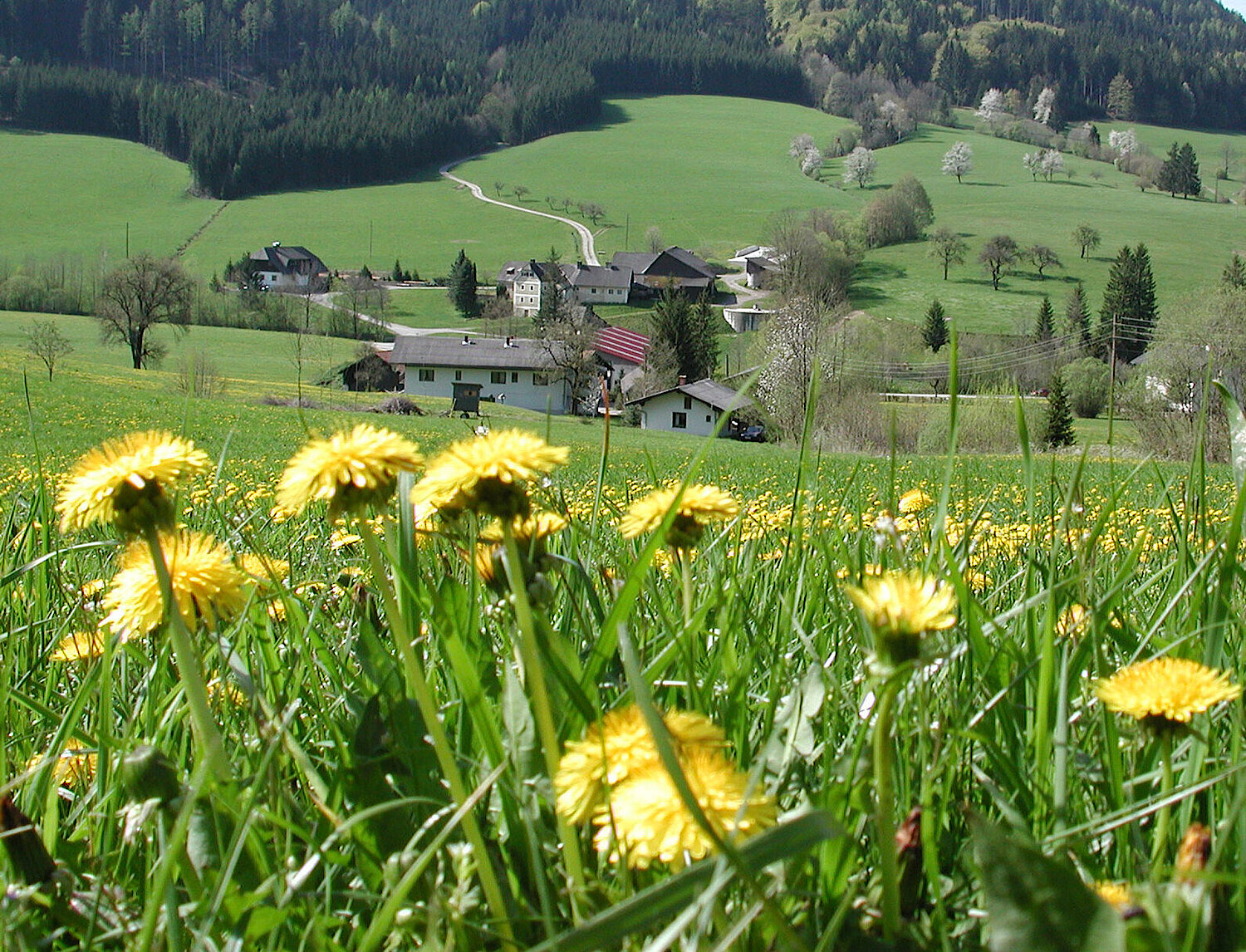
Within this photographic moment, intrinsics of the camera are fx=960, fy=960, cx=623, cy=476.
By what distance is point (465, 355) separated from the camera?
180ft

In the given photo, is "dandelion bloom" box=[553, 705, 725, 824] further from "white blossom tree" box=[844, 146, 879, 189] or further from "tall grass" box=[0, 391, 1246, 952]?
"white blossom tree" box=[844, 146, 879, 189]

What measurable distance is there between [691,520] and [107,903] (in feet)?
1.80

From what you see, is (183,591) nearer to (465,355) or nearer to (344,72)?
(465,355)

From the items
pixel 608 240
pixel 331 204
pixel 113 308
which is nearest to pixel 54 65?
pixel 331 204

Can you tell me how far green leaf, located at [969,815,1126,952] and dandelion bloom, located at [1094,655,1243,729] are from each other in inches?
8.8

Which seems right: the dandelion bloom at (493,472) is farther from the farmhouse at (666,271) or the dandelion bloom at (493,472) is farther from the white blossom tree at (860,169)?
the white blossom tree at (860,169)

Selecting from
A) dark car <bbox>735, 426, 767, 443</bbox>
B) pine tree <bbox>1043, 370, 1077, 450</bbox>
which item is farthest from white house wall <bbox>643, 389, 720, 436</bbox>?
pine tree <bbox>1043, 370, 1077, 450</bbox>

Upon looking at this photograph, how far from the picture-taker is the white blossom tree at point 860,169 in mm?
88062

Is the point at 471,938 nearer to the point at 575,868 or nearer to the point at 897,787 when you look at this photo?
the point at 575,868

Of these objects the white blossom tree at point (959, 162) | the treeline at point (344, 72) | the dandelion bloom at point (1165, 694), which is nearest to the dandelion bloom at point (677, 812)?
the dandelion bloom at point (1165, 694)

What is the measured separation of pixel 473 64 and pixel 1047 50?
254 feet

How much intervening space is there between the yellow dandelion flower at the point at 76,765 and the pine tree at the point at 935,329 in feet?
176

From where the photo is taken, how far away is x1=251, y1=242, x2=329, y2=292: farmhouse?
232 feet

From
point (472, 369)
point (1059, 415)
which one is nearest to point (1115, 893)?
point (1059, 415)
